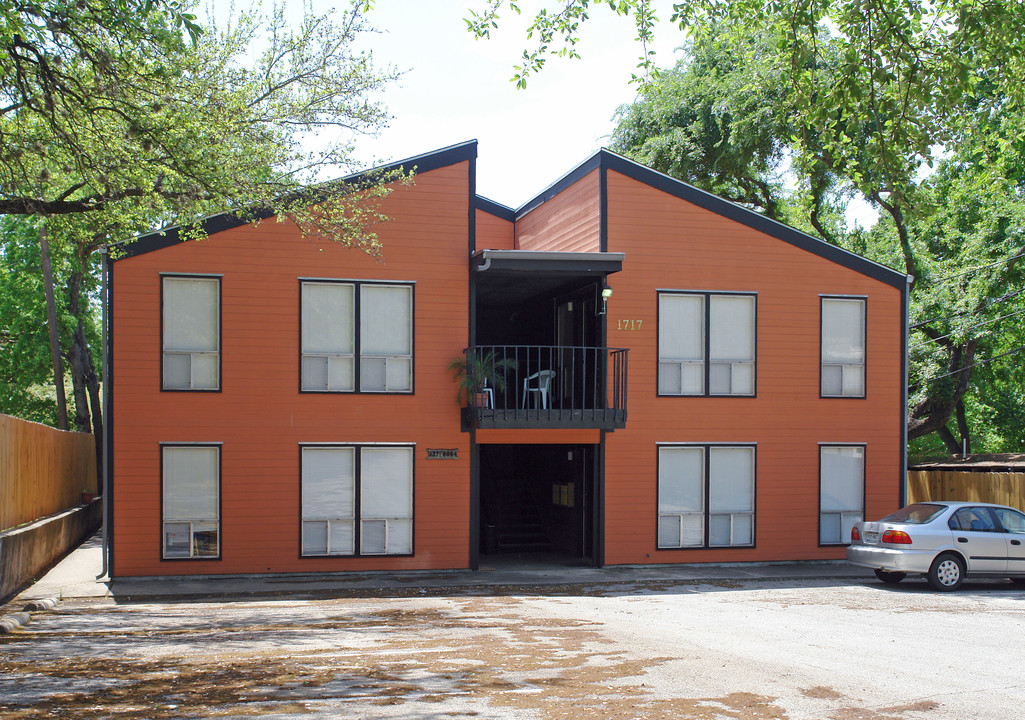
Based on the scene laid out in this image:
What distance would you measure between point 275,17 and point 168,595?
8586 mm

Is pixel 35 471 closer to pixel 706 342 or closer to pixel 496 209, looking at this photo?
pixel 496 209

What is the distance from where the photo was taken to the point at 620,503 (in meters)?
17.9

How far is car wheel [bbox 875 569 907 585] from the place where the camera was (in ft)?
52.6

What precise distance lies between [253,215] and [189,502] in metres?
4.86

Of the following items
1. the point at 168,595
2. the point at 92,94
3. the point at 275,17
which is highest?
the point at 275,17

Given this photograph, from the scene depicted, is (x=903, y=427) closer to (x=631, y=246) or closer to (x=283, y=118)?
(x=631, y=246)

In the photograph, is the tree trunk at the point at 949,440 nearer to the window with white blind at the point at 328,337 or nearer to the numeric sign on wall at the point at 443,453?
the numeric sign on wall at the point at 443,453

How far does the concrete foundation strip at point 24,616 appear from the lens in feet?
37.3

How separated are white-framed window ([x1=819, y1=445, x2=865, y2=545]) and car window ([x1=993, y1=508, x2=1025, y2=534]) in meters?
3.37

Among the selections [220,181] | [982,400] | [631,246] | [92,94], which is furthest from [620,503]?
[982,400]

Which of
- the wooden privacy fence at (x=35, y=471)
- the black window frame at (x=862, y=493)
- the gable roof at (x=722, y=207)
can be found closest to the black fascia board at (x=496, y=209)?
the gable roof at (x=722, y=207)

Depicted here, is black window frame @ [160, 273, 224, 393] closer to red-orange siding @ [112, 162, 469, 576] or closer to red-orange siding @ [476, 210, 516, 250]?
red-orange siding @ [112, 162, 469, 576]

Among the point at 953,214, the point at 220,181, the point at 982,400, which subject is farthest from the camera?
the point at 982,400

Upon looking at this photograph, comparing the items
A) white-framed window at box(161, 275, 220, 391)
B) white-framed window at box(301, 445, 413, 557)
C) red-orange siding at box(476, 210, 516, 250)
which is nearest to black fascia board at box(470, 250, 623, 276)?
white-framed window at box(301, 445, 413, 557)
